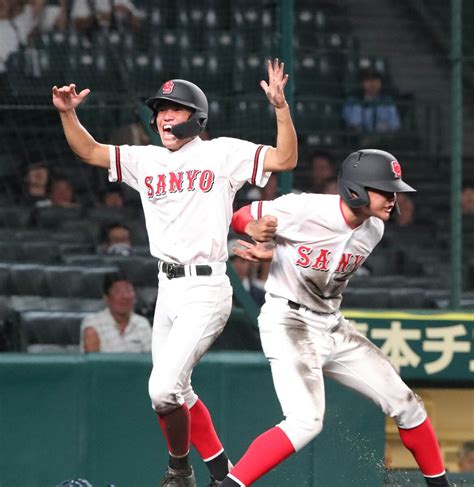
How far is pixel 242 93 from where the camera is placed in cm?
783

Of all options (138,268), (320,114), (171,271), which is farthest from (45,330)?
(320,114)

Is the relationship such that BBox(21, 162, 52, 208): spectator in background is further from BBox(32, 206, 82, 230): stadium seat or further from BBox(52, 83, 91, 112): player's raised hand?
BBox(52, 83, 91, 112): player's raised hand

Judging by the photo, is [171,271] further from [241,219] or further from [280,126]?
[280,126]

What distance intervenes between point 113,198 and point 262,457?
345 centimetres

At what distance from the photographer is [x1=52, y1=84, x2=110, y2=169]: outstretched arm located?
17.3 feet

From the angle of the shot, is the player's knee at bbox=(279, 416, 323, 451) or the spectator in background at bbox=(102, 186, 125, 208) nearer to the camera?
the player's knee at bbox=(279, 416, 323, 451)

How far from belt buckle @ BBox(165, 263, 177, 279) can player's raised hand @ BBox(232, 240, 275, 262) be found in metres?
0.29

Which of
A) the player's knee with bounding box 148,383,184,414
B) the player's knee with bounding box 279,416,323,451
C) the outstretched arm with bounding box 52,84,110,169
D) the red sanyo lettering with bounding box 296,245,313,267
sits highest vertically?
the outstretched arm with bounding box 52,84,110,169

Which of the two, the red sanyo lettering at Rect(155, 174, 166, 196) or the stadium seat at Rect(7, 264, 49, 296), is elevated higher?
the red sanyo lettering at Rect(155, 174, 166, 196)

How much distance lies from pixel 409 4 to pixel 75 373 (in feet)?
21.6

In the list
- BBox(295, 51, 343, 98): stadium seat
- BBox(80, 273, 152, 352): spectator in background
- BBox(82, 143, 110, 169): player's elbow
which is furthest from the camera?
BBox(295, 51, 343, 98): stadium seat

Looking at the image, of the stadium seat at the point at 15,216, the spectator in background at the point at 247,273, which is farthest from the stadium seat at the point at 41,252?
the spectator in background at the point at 247,273

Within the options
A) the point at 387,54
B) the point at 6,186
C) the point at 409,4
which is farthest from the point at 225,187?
the point at 409,4

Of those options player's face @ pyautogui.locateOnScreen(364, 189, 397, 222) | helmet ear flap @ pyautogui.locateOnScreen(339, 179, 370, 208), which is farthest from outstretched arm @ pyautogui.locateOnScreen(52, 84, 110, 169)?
player's face @ pyautogui.locateOnScreen(364, 189, 397, 222)
